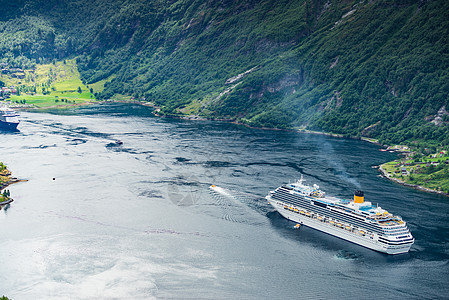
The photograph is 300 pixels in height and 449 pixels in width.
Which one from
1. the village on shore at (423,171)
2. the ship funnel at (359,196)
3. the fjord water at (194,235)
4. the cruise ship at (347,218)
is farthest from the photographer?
the village on shore at (423,171)

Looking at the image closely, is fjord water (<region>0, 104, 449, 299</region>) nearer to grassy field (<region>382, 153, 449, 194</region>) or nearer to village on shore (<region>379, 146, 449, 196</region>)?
village on shore (<region>379, 146, 449, 196</region>)

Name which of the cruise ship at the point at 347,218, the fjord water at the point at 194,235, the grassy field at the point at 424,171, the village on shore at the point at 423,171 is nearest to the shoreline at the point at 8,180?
the fjord water at the point at 194,235

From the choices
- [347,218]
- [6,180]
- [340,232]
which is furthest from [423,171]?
[6,180]

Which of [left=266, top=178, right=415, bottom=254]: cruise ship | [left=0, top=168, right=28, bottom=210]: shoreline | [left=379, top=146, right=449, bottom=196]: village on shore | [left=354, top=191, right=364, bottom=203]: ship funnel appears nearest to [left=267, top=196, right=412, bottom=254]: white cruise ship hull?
[left=266, top=178, right=415, bottom=254]: cruise ship

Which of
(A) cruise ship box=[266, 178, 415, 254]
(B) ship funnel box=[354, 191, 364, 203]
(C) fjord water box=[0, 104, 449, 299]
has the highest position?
(B) ship funnel box=[354, 191, 364, 203]

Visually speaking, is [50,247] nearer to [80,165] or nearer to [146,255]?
[146,255]

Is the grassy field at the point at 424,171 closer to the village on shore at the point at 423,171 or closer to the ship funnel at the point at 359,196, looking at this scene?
the village on shore at the point at 423,171

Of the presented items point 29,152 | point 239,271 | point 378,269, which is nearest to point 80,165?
point 29,152

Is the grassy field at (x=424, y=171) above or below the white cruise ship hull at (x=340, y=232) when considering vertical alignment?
above
